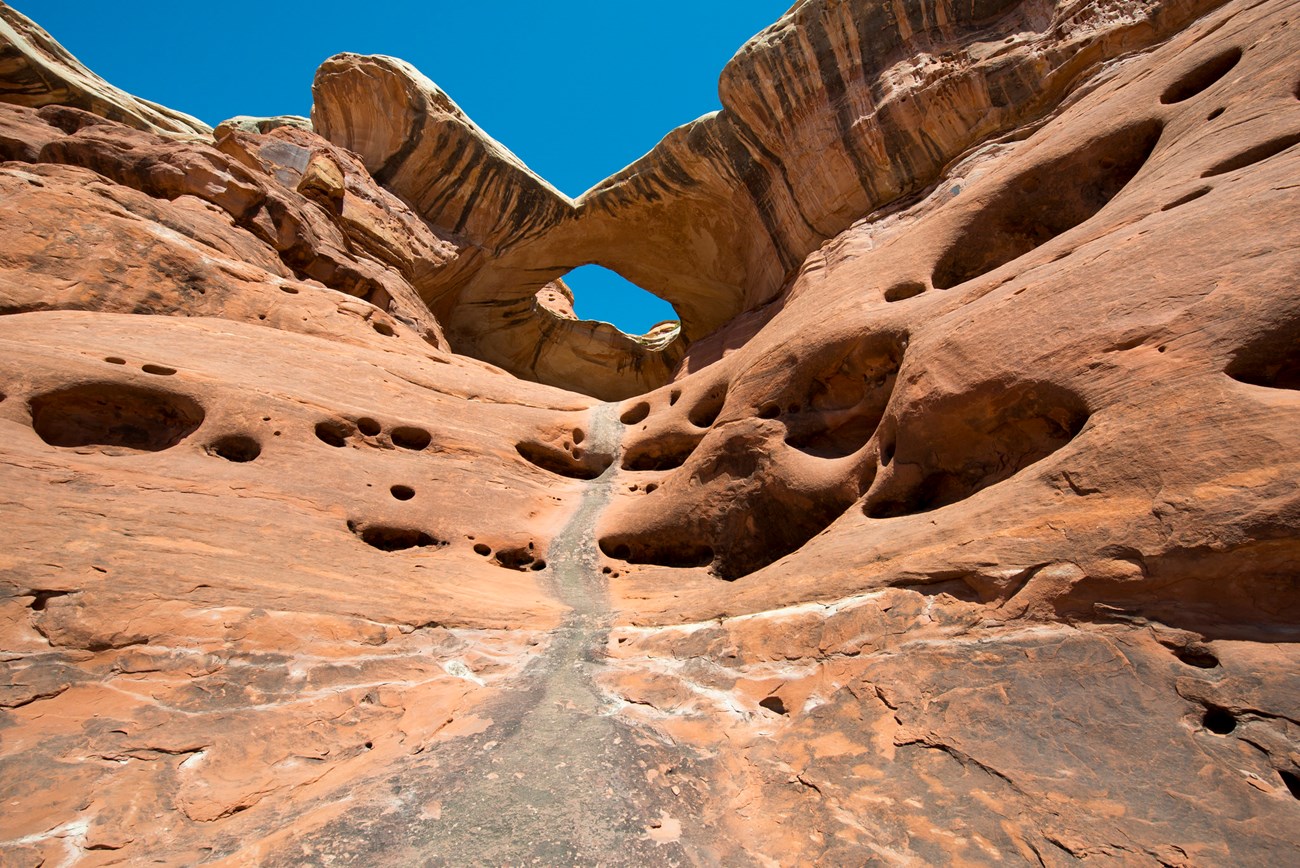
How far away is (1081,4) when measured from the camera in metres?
12.2

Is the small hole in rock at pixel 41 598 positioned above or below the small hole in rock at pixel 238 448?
below

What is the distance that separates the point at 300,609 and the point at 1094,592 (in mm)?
5319

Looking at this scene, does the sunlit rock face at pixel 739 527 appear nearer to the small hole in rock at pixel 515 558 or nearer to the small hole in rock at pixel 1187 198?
the small hole in rock at pixel 515 558

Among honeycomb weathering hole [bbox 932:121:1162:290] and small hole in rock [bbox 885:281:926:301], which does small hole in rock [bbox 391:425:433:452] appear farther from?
honeycomb weathering hole [bbox 932:121:1162:290]

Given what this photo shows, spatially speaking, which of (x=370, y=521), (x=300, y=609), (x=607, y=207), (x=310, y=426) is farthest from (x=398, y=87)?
(x=300, y=609)

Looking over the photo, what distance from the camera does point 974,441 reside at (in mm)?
6422

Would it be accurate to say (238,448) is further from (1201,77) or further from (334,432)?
(1201,77)

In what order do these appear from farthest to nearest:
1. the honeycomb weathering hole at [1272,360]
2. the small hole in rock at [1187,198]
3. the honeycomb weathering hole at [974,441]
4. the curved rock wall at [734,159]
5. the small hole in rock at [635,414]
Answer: the curved rock wall at [734,159] < the small hole in rock at [635,414] < the small hole in rock at [1187,198] < the honeycomb weathering hole at [974,441] < the honeycomb weathering hole at [1272,360]

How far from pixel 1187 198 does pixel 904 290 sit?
10.9ft

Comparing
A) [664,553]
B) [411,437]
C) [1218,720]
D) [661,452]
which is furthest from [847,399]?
[1218,720]

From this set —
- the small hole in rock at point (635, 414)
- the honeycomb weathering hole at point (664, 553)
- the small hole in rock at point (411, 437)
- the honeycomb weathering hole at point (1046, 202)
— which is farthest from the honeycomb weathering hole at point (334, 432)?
the honeycomb weathering hole at point (1046, 202)

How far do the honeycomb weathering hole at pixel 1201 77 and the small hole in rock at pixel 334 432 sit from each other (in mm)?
10213

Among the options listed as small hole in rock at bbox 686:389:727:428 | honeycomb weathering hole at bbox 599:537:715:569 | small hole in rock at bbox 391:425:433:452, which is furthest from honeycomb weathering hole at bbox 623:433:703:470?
small hole in rock at bbox 391:425:433:452

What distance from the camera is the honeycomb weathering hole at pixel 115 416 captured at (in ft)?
24.5
